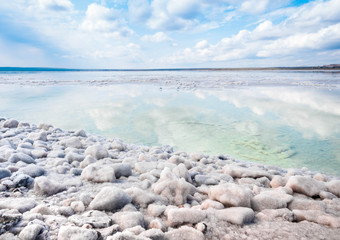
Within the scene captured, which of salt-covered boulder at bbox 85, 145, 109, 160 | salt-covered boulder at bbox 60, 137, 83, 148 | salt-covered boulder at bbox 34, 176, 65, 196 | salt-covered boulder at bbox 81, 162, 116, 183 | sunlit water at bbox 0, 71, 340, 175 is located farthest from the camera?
sunlit water at bbox 0, 71, 340, 175

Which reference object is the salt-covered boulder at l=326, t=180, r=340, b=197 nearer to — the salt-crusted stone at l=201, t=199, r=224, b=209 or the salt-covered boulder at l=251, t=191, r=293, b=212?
the salt-covered boulder at l=251, t=191, r=293, b=212

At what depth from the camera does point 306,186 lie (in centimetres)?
240

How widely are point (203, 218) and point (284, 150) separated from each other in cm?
343

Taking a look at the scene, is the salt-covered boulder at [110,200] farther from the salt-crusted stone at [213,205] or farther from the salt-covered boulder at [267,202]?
the salt-covered boulder at [267,202]

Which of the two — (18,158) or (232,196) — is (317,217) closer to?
(232,196)

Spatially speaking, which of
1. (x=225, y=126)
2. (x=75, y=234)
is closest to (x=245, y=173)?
(x=75, y=234)

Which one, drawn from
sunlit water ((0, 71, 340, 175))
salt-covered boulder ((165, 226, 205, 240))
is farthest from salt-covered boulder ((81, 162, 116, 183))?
sunlit water ((0, 71, 340, 175))

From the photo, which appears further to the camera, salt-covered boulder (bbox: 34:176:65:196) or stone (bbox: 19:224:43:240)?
salt-covered boulder (bbox: 34:176:65:196)

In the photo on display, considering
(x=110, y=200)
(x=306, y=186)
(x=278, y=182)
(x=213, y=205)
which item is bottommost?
(x=278, y=182)

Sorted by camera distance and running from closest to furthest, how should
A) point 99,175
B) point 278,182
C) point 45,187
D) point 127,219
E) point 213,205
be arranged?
point 127,219 → point 213,205 → point 45,187 → point 99,175 → point 278,182

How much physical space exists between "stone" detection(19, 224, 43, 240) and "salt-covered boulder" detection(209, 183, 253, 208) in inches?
52.7

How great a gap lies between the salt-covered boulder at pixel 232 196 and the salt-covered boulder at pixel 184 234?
54 centimetres

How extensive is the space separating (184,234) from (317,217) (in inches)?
41.7

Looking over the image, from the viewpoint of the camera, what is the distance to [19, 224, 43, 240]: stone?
1.34 m
